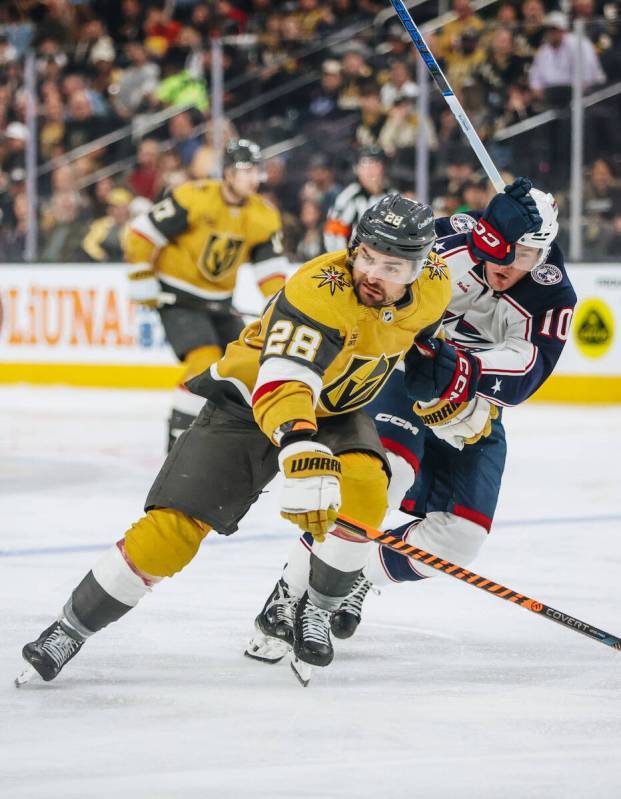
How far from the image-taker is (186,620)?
3.45 metres

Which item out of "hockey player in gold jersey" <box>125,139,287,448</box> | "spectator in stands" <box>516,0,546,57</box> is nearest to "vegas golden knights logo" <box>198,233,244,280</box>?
"hockey player in gold jersey" <box>125,139,287,448</box>

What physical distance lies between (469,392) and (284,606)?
60 centimetres

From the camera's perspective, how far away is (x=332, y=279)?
108 inches

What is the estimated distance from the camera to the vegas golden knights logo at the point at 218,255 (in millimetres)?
6254

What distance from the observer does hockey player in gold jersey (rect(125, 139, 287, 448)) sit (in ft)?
20.0

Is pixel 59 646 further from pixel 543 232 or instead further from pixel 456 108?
pixel 456 108

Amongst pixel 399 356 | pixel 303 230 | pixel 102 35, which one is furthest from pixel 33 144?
pixel 399 356

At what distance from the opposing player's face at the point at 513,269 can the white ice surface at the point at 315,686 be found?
795 mm

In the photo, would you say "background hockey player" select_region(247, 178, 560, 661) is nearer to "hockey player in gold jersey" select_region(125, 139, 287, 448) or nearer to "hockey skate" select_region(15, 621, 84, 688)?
"hockey skate" select_region(15, 621, 84, 688)

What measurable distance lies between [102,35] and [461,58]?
2.94 m

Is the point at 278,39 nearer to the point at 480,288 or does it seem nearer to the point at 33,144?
the point at 33,144

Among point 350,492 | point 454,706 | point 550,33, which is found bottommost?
point 454,706

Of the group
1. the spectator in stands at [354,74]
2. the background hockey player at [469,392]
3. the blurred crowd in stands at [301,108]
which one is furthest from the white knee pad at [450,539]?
the spectator in stands at [354,74]

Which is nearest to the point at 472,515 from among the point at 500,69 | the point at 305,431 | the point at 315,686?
the point at 315,686
